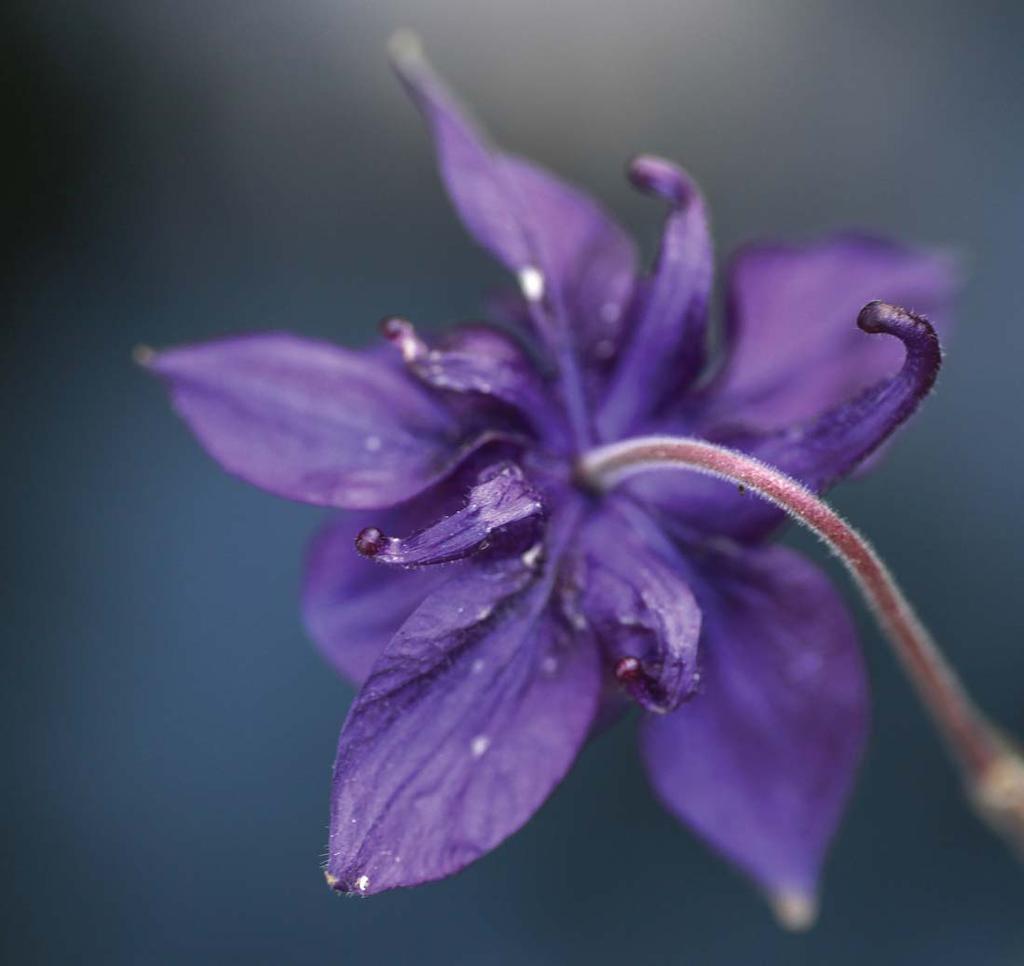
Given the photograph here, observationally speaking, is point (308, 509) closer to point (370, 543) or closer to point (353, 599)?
point (353, 599)

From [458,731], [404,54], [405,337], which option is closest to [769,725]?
[458,731]

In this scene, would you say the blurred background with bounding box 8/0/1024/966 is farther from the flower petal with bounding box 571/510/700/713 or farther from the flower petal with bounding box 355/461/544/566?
the flower petal with bounding box 355/461/544/566

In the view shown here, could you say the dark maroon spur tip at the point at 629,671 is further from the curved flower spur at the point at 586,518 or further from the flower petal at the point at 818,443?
the flower petal at the point at 818,443

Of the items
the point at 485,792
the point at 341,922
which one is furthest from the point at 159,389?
the point at 485,792

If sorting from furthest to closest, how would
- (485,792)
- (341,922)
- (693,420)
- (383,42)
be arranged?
1. (383,42)
2. (341,922)
3. (693,420)
4. (485,792)

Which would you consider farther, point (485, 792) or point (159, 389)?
point (159, 389)

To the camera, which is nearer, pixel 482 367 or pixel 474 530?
pixel 474 530

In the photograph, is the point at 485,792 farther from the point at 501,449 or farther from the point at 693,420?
the point at 693,420

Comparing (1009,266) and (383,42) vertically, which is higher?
(383,42)
